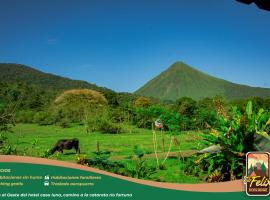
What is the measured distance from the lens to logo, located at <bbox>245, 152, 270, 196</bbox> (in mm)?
5141

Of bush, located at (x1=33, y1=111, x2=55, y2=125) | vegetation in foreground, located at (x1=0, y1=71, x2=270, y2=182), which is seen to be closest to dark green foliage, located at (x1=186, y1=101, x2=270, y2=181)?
vegetation in foreground, located at (x1=0, y1=71, x2=270, y2=182)

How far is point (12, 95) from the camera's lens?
41.3ft

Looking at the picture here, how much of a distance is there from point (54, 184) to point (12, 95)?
7748 mm

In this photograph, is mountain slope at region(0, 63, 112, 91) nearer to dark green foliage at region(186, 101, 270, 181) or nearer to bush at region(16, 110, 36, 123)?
bush at region(16, 110, 36, 123)

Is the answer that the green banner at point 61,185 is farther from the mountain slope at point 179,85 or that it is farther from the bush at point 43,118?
the mountain slope at point 179,85

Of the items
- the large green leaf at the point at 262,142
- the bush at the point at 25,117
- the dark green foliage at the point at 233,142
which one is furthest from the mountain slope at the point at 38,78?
the large green leaf at the point at 262,142

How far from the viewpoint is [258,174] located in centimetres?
524

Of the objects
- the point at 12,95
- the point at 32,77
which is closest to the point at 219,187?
the point at 12,95

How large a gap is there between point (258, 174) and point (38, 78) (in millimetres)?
56635

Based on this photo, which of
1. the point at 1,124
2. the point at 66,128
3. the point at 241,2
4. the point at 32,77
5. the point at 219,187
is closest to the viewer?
the point at 241,2

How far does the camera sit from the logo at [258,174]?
5141 mm

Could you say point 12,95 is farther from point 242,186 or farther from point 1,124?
point 242,186

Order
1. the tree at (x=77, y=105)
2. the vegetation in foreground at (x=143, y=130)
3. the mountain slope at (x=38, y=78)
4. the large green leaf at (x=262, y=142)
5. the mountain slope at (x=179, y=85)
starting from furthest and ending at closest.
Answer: the mountain slope at (x=179, y=85), the mountain slope at (x=38, y=78), the tree at (x=77, y=105), the vegetation in foreground at (x=143, y=130), the large green leaf at (x=262, y=142)

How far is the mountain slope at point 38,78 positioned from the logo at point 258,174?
49232 mm
